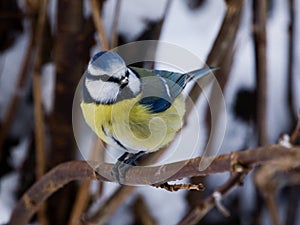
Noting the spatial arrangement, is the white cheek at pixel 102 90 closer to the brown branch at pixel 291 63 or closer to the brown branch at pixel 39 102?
the brown branch at pixel 39 102

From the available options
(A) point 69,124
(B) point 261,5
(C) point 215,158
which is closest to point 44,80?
(A) point 69,124

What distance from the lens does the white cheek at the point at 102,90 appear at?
2.72 ft

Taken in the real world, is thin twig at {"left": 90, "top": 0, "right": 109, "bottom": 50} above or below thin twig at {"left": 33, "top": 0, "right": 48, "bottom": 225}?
above

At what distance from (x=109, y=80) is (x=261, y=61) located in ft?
1.21

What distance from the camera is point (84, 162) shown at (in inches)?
31.0

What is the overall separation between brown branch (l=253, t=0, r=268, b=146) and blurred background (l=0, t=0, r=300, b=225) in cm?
2

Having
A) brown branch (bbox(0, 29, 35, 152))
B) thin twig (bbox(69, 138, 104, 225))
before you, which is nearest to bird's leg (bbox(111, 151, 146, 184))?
thin twig (bbox(69, 138, 104, 225))

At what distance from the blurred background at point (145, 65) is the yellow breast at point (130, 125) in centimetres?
30

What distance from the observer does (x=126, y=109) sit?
2.81 feet

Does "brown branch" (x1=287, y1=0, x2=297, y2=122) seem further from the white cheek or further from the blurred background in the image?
the white cheek

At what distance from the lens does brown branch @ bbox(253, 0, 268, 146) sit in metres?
1.09

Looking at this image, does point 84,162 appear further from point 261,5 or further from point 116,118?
point 261,5

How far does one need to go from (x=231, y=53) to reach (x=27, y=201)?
0.44 m

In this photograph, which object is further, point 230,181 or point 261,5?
point 261,5
